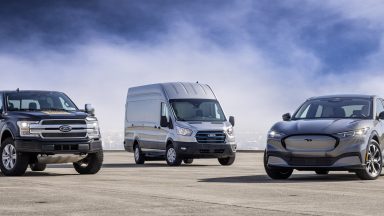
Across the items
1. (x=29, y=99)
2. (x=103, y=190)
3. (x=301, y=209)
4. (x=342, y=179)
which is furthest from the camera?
(x=29, y=99)

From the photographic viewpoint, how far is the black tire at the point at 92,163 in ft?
64.4

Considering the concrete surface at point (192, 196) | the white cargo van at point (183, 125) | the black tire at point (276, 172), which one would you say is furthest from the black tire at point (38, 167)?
the black tire at point (276, 172)

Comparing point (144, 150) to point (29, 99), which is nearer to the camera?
point (29, 99)

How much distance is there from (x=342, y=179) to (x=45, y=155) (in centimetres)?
670

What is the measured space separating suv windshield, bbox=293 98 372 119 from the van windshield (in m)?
8.59

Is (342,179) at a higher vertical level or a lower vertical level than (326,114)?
lower

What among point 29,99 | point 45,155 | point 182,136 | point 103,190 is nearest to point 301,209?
point 103,190

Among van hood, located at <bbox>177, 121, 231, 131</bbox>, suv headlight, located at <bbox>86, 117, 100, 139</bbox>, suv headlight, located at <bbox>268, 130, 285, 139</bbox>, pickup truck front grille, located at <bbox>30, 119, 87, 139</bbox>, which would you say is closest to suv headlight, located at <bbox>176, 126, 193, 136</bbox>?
van hood, located at <bbox>177, 121, 231, 131</bbox>

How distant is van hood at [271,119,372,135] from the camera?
52.4 feet

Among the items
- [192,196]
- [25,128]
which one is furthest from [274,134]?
[25,128]

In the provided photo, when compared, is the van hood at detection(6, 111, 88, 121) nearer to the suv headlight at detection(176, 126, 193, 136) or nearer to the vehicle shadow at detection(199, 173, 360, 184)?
the vehicle shadow at detection(199, 173, 360, 184)

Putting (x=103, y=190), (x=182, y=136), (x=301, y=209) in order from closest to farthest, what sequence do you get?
(x=301, y=209) < (x=103, y=190) < (x=182, y=136)

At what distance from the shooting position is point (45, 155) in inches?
750

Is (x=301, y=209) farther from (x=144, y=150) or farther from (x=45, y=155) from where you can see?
(x=144, y=150)
